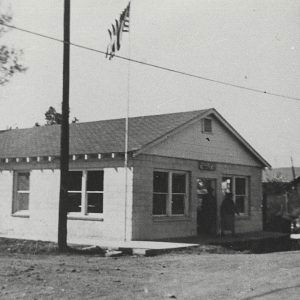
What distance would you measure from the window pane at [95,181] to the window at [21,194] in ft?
11.3

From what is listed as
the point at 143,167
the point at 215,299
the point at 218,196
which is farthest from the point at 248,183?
the point at 215,299

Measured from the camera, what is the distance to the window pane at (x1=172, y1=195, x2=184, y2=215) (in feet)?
65.2

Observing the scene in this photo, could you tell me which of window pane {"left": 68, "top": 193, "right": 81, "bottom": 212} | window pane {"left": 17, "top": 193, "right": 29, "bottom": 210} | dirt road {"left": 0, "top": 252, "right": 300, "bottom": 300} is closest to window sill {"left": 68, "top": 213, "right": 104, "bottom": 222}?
window pane {"left": 68, "top": 193, "right": 81, "bottom": 212}

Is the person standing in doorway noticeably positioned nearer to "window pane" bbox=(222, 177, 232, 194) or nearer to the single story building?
the single story building

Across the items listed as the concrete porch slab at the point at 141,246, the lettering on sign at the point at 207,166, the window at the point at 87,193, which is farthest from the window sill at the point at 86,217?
the lettering on sign at the point at 207,166

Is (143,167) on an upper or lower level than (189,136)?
lower

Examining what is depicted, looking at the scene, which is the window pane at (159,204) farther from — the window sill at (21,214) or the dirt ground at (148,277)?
the window sill at (21,214)

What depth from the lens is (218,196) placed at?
70.9 feet

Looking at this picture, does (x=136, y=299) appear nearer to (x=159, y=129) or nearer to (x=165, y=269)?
(x=165, y=269)

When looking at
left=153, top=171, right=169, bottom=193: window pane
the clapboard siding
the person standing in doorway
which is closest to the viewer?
left=153, top=171, right=169, bottom=193: window pane

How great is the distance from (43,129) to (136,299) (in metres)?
18.9

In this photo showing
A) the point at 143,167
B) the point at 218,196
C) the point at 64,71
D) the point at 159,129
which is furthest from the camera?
the point at 218,196

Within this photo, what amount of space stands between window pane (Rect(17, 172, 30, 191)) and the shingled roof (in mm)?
Answer: 853

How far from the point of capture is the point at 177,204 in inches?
789
